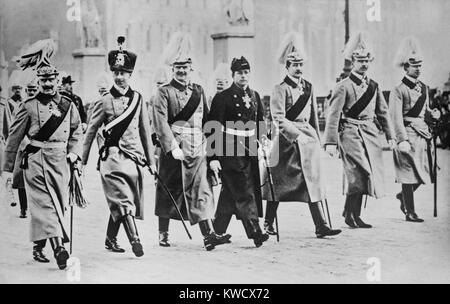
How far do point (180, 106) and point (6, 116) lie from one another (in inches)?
64.9

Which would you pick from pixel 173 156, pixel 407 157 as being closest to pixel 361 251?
pixel 407 157

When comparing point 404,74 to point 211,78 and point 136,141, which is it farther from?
point 136,141

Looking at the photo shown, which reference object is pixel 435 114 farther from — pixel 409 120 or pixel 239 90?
pixel 239 90

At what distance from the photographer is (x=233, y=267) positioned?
6.86 meters

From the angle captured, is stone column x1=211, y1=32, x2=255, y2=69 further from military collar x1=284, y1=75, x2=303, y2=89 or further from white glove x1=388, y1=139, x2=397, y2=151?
white glove x1=388, y1=139, x2=397, y2=151

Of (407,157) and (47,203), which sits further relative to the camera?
(407,157)

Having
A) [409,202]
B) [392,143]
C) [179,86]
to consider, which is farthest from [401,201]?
[179,86]

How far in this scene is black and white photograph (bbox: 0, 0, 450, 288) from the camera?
22.3ft

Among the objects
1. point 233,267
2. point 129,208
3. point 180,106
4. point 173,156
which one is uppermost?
point 180,106

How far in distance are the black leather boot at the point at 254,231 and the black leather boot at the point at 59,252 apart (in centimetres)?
164

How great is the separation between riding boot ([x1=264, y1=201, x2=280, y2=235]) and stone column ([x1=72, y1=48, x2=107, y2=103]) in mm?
1951

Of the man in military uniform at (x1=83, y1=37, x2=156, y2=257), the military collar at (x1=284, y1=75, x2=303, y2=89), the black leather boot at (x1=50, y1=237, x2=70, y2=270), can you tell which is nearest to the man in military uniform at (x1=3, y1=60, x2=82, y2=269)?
the black leather boot at (x1=50, y1=237, x2=70, y2=270)

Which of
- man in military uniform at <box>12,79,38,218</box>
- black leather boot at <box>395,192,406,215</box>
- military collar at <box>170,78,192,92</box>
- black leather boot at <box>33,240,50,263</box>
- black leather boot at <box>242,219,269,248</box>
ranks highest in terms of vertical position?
military collar at <box>170,78,192,92</box>

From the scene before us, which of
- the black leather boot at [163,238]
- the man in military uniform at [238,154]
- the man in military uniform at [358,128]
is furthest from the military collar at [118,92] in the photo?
the man in military uniform at [358,128]
